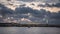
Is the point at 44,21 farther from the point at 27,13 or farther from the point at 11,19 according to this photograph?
the point at 11,19

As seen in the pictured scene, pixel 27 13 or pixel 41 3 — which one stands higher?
pixel 41 3

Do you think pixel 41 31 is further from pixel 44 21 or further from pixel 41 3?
pixel 41 3

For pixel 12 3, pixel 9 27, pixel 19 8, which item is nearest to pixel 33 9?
pixel 19 8

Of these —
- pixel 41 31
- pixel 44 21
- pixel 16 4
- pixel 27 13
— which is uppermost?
pixel 16 4

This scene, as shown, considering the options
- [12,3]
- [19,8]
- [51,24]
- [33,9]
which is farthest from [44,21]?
[12,3]

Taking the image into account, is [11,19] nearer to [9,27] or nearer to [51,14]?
[9,27]

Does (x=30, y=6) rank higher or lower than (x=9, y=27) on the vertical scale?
higher

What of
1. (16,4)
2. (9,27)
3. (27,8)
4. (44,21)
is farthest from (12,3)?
(44,21)
